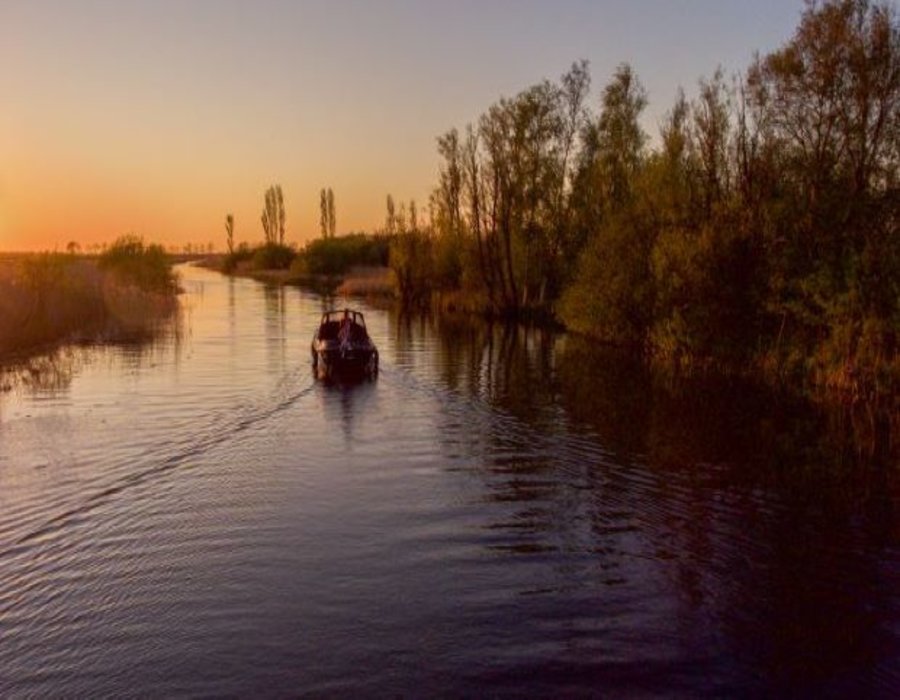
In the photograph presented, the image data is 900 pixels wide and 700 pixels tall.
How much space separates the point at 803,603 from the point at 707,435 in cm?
1046

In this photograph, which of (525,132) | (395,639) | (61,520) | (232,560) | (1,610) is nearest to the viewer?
(395,639)

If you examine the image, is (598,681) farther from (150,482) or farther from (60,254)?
(60,254)

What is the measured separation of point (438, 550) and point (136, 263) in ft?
190

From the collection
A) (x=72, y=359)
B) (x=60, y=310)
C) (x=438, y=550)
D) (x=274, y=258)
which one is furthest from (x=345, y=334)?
(x=274, y=258)

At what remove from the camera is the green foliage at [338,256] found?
389ft

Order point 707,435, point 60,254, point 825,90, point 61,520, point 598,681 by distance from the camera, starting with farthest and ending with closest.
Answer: point 60,254
point 825,90
point 707,435
point 61,520
point 598,681

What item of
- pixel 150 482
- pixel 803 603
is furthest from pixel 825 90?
pixel 150 482

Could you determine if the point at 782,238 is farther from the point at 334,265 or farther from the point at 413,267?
the point at 334,265

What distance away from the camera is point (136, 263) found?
63.4 m

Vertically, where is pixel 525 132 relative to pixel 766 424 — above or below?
above

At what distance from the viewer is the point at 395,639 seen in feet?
30.4

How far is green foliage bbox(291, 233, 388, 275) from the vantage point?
118512mm

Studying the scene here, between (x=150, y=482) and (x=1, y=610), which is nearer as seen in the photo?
(x=1, y=610)

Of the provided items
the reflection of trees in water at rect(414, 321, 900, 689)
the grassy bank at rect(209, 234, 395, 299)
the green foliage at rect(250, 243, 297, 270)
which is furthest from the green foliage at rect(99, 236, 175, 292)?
the green foliage at rect(250, 243, 297, 270)
